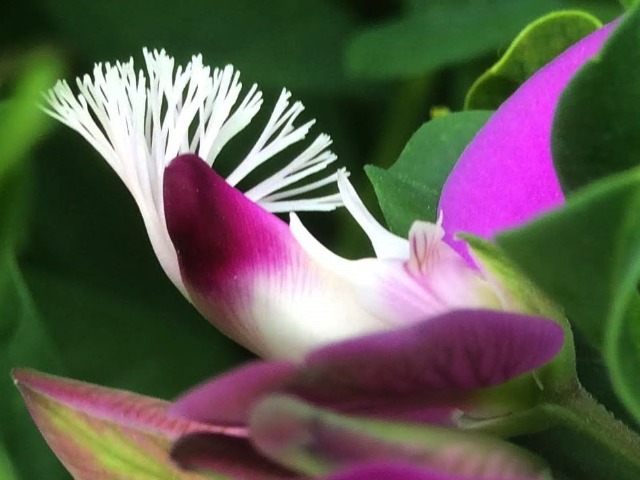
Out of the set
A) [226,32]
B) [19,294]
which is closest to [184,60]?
[226,32]

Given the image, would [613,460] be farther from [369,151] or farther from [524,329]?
[369,151]

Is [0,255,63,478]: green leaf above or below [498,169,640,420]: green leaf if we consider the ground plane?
below

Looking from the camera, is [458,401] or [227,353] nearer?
[458,401]

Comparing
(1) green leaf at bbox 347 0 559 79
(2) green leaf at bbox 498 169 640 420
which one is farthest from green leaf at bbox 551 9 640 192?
(1) green leaf at bbox 347 0 559 79

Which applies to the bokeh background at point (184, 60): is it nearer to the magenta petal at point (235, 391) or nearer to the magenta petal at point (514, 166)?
the magenta petal at point (514, 166)

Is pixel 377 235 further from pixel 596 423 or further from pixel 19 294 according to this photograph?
pixel 19 294

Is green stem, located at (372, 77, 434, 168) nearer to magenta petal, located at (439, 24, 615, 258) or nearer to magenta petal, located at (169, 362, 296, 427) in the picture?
magenta petal, located at (439, 24, 615, 258)

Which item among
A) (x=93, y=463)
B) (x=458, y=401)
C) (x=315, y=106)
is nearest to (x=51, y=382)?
(x=93, y=463)
